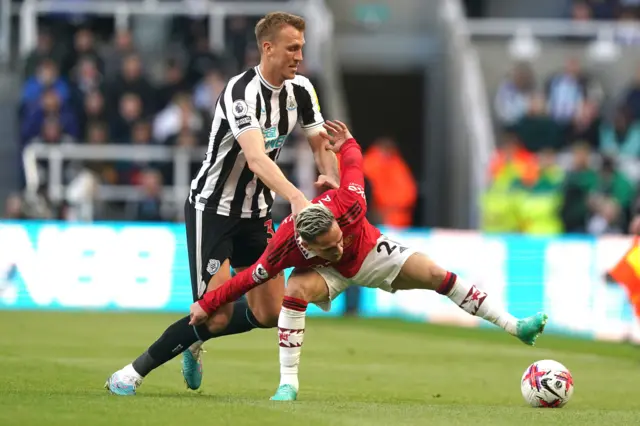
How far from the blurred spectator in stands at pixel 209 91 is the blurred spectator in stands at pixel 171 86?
0.74 feet

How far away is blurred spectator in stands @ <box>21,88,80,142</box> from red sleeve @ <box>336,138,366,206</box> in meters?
11.9

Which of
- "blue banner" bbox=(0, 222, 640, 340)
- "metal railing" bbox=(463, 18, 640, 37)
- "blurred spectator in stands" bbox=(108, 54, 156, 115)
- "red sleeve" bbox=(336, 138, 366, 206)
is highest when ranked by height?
"metal railing" bbox=(463, 18, 640, 37)

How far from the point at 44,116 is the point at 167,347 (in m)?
12.1

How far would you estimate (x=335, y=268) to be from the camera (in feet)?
30.0

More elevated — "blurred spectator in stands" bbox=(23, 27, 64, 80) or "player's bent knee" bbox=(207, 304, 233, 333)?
"blurred spectator in stands" bbox=(23, 27, 64, 80)

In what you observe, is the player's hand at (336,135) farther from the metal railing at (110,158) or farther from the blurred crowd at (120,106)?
the metal railing at (110,158)

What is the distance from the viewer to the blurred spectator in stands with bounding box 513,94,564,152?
72.8 feet

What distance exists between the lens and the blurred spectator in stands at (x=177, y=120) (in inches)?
815

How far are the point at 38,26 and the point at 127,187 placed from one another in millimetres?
3534

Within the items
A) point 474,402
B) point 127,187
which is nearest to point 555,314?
point 127,187

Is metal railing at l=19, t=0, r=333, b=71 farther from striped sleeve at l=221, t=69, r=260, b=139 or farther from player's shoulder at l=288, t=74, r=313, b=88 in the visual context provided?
striped sleeve at l=221, t=69, r=260, b=139

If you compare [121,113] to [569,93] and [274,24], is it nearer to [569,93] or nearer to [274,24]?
[569,93]

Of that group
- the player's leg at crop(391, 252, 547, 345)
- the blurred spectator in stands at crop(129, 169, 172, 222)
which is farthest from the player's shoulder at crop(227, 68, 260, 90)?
the blurred spectator in stands at crop(129, 169, 172, 222)

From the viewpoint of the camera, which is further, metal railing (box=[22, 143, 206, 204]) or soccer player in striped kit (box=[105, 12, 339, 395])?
metal railing (box=[22, 143, 206, 204])
